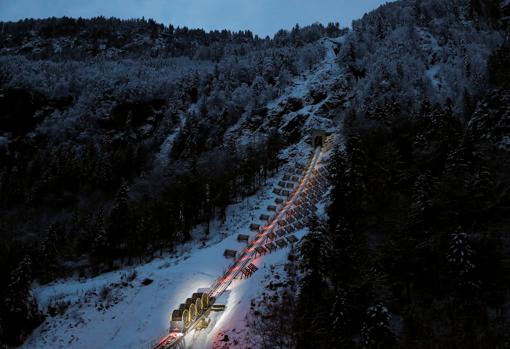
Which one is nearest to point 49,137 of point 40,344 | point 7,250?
point 7,250

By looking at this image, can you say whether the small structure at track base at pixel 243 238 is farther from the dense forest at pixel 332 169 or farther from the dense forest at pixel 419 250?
the dense forest at pixel 419 250

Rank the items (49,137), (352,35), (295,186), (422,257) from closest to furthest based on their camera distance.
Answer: (422,257) < (295,186) < (49,137) < (352,35)

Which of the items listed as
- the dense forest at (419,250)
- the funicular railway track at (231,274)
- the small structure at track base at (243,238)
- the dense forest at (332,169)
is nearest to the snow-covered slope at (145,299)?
the small structure at track base at (243,238)

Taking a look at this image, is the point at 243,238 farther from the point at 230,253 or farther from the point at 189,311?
the point at 189,311

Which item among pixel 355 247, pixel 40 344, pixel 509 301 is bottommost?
pixel 40 344

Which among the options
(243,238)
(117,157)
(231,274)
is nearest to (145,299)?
(231,274)

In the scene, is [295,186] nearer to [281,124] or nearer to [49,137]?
[281,124]
